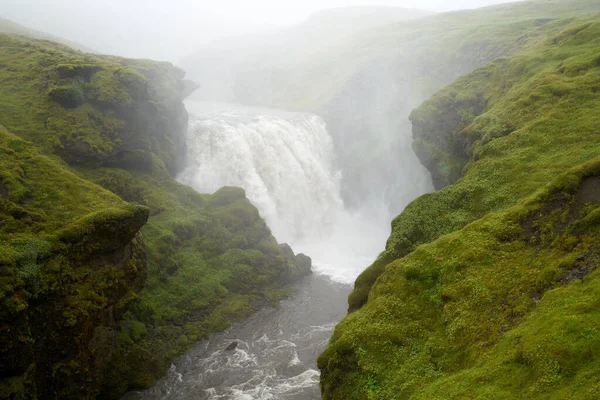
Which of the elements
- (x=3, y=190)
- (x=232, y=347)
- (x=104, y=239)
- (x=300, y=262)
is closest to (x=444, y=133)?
(x=300, y=262)

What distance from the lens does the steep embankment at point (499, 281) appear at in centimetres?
966

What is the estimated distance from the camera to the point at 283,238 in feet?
161

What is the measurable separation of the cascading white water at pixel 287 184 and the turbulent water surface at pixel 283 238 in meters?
0.13

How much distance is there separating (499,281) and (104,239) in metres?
18.4

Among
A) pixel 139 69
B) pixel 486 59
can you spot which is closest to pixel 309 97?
pixel 486 59

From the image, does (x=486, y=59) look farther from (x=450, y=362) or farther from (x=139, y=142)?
(x=450, y=362)

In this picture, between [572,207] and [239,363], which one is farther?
[239,363]

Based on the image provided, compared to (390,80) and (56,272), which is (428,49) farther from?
(56,272)

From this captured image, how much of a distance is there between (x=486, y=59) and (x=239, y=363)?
5653 cm

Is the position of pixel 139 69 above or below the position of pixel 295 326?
above

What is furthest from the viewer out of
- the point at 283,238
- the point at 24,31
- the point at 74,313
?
the point at 24,31

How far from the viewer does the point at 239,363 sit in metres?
25.9

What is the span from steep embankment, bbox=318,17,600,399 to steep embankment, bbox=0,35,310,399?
39.9 ft

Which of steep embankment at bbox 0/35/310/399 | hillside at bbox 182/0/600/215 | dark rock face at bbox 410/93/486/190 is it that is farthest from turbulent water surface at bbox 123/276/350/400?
hillside at bbox 182/0/600/215
